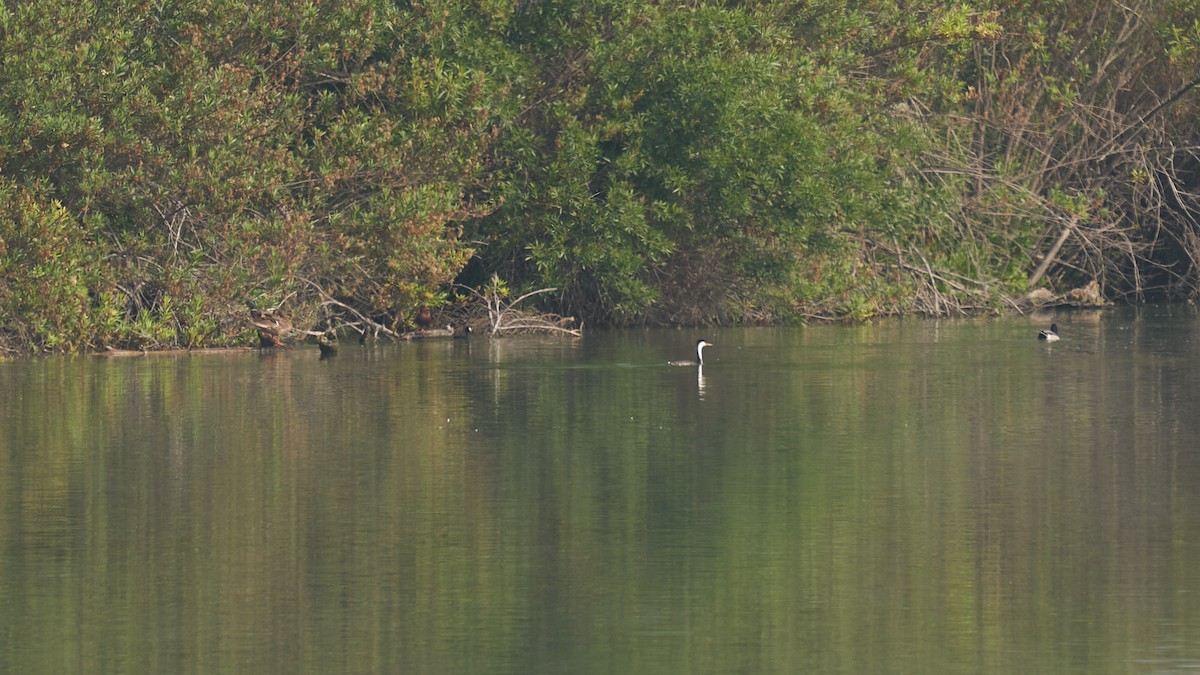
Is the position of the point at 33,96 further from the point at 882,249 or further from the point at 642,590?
the point at 642,590

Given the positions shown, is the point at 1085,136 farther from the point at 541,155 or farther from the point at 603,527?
the point at 603,527

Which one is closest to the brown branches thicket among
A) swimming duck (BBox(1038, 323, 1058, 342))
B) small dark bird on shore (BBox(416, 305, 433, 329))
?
swimming duck (BBox(1038, 323, 1058, 342))

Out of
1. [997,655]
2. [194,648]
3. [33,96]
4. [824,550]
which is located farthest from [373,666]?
[33,96]

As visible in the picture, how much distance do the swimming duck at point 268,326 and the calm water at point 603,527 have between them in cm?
767

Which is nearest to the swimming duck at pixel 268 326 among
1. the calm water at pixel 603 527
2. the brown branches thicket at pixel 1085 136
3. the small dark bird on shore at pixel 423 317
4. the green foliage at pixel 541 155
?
the green foliage at pixel 541 155

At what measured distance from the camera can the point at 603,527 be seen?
41.5 feet

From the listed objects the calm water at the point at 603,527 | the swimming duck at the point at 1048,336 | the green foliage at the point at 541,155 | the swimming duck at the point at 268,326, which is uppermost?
the green foliage at the point at 541,155

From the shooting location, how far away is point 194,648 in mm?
9305

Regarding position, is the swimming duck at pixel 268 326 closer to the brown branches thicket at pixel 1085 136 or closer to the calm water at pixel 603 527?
the calm water at pixel 603 527

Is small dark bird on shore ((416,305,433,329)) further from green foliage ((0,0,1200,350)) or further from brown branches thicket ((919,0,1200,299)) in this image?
brown branches thicket ((919,0,1200,299))

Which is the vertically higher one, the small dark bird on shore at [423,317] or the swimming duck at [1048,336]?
the small dark bird on shore at [423,317]

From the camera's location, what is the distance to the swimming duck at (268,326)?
1257 inches

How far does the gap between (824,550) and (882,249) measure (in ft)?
92.7

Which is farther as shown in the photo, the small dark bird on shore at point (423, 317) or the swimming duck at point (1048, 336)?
the small dark bird on shore at point (423, 317)
